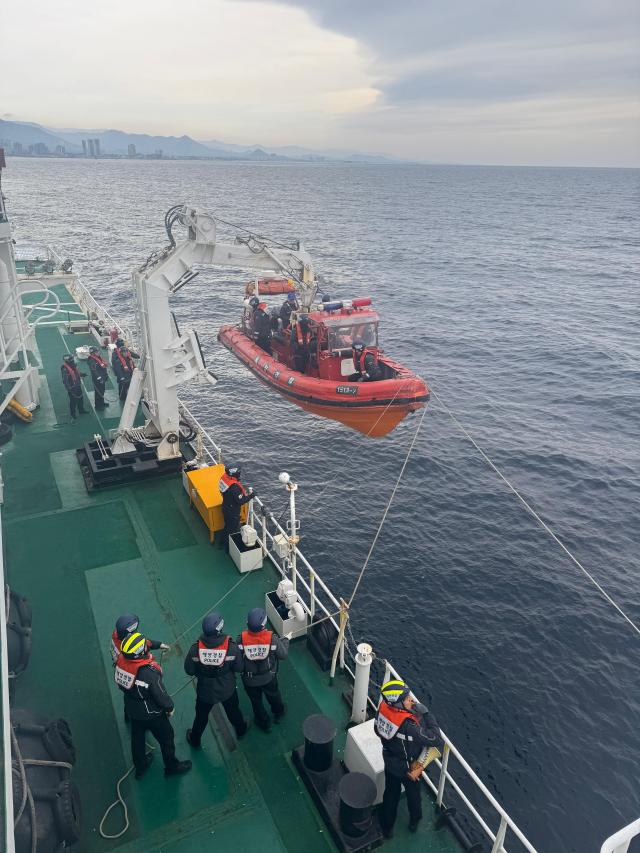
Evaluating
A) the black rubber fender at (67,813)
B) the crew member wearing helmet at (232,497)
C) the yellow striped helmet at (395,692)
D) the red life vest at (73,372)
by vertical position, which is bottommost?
the black rubber fender at (67,813)

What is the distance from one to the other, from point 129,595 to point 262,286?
40.8 feet

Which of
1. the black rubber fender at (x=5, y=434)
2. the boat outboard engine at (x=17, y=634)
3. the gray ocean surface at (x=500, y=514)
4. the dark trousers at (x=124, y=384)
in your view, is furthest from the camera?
the dark trousers at (x=124, y=384)

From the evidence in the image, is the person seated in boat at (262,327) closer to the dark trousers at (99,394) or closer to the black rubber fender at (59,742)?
the dark trousers at (99,394)

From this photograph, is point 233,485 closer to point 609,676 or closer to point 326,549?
point 326,549

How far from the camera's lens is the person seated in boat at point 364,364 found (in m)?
15.5

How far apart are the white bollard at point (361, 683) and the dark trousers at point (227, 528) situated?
3084mm

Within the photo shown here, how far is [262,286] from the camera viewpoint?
18.1m

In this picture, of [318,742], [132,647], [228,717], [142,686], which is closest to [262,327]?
[228,717]

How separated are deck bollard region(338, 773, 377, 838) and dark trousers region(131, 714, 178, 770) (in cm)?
152

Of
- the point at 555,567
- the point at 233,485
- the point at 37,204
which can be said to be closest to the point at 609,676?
the point at 555,567

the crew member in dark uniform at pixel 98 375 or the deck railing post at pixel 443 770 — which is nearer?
the deck railing post at pixel 443 770

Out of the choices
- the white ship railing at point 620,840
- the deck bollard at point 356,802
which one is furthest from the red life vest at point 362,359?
the white ship railing at point 620,840

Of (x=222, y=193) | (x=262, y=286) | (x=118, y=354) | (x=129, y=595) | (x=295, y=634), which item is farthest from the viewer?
(x=222, y=193)

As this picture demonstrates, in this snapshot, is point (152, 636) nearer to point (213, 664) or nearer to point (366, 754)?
point (213, 664)
